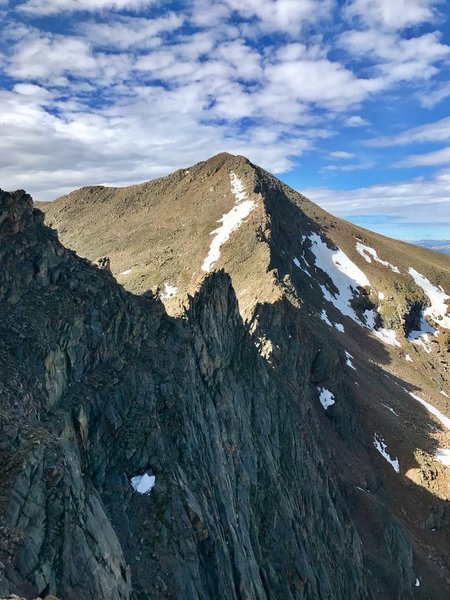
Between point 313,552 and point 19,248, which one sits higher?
point 19,248

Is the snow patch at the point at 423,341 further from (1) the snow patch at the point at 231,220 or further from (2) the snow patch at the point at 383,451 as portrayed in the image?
(1) the snow patch at the point at 231,220

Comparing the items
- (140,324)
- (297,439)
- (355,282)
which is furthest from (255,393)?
(355,282)

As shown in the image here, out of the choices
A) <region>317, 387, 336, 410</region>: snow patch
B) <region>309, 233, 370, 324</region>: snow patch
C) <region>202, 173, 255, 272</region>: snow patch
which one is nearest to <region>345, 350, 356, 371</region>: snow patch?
<region>317, 387, 336, 410</region>: snow patch

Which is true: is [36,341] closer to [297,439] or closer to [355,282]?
[297,439]

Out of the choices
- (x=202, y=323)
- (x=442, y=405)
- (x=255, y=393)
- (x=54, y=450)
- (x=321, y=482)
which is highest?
(x=202, y=323)

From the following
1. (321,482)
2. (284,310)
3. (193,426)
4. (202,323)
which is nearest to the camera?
(193,426)

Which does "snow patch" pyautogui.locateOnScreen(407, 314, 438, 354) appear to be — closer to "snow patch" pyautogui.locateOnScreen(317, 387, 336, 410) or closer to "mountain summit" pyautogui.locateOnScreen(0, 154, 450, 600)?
"mountain summit" pyautogui.locateOnScreen(0, 154, 450, 600)
